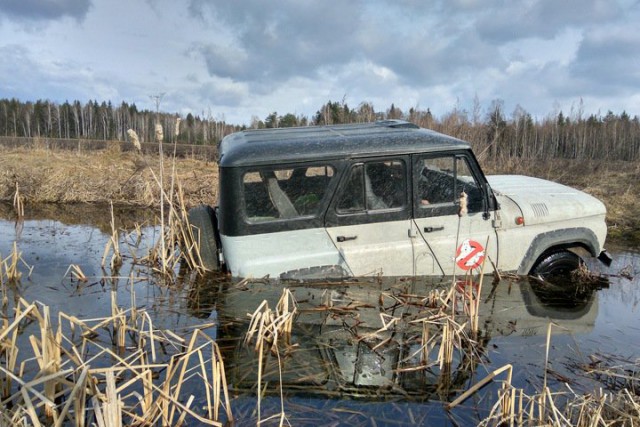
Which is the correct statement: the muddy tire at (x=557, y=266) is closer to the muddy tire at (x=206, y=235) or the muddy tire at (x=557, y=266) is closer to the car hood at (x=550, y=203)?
the car hood at (x=550, y=203)

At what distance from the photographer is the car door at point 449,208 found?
236 inches

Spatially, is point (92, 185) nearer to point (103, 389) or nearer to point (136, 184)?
point (136, 184)

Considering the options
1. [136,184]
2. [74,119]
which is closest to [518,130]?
[136,184]

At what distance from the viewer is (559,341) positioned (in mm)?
5055

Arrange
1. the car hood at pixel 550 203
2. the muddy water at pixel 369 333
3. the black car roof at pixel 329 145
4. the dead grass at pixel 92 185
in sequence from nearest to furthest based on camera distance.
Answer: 1. the muddy water at pixel 369 333
2. the black car roof at pixel 329 145
3. the car hood at pixel 550 203
4. the dead grass at pixel 92 185

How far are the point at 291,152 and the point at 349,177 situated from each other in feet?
2.32

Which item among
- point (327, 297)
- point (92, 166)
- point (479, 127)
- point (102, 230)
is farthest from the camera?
point (479, 127)

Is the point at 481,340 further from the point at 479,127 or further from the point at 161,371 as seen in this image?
the point at 479,127

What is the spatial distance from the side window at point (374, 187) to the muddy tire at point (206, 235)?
69.8 inches

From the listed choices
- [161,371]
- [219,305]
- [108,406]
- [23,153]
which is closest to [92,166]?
[23,153]

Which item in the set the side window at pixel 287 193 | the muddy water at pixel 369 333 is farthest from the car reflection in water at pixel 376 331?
the side window at pixel 287 193

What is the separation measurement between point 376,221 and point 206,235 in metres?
2.19

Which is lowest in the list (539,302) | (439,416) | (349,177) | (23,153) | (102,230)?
(439,416)

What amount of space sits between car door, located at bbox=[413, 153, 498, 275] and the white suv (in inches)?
0.5
